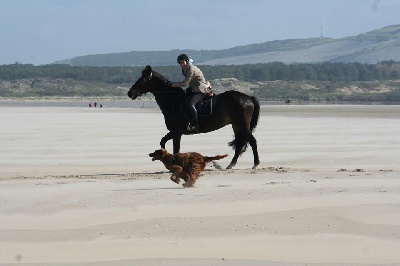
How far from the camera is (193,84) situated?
14.6 metres

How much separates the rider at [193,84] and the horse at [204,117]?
0.12 meters

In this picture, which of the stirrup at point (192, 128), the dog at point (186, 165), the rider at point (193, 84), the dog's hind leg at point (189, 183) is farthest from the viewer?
the stirrup at point (192, 128)

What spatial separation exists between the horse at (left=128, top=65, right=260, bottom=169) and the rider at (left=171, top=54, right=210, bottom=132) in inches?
4.7

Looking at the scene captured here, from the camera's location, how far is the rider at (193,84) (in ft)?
47.3

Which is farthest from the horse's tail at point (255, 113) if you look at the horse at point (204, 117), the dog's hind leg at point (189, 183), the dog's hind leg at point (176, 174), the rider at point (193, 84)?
the dog's hind leg at point (189, 183)

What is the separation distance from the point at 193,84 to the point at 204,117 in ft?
1.97

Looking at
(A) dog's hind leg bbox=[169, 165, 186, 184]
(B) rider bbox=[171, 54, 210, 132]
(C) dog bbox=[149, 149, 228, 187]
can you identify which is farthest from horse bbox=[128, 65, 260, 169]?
(A) dog's hind leg bbox=[169, 165, 186, 184]

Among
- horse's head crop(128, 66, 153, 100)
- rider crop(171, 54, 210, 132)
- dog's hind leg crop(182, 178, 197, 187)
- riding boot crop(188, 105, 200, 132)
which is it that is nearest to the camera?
dog's hind leg crop(182, 178, 197, 187)

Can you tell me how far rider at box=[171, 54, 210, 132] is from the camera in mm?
14430

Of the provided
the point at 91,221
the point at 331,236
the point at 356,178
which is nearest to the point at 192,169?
the point at 356,178

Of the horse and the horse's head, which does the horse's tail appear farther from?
the horse's head

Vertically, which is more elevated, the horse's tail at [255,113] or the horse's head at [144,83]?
the horse's head at [144,83]

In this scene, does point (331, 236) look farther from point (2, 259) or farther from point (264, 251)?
point (2, 259)

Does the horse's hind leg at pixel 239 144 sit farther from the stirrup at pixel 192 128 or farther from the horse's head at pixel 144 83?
the horse's head at pixel 144 83
